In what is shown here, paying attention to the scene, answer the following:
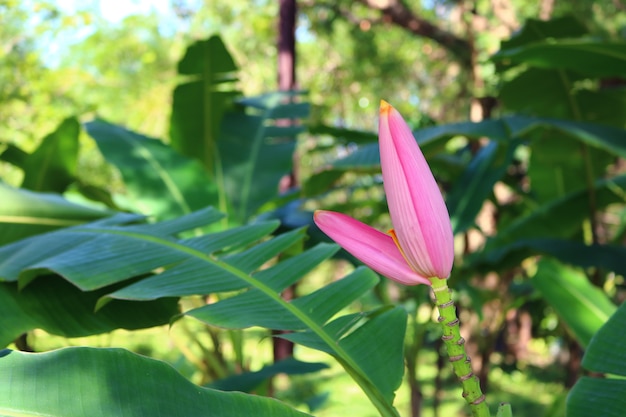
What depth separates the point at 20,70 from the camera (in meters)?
3.99

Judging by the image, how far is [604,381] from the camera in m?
0.71

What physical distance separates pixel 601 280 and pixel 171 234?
110 cm

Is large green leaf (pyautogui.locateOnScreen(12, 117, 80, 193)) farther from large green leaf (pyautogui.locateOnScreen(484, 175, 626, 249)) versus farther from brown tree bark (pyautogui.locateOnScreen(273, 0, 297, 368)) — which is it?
brown tree bark (pyautogui.locateOnScreen(273, 0, 297, 368))

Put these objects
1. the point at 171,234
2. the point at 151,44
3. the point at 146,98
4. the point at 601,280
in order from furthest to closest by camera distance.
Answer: the point at 151,44, the point at 146,98, the point at 601,280, the point at 171,234

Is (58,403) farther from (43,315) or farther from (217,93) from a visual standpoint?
(217,93)

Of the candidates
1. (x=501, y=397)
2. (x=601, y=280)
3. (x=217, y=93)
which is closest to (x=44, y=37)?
(x=217, y=93)

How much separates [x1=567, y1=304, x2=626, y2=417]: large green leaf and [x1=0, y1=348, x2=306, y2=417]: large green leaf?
11.3 inches

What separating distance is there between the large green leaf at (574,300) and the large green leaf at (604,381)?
0.44m

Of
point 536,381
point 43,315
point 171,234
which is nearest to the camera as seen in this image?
point 43,315

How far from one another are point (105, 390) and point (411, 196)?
296 mm

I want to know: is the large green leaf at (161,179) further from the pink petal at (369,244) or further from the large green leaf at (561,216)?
the pink petal at (369,244)

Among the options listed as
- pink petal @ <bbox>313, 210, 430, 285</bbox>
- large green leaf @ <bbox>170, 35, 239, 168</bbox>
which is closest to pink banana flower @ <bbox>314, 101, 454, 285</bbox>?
pink petal @ <bbox>313, 210, 430, 285</bbox>

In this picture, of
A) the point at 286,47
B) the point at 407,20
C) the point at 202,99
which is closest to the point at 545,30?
the point at 202,99

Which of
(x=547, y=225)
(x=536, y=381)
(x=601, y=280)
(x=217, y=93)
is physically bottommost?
(x=536, y=381)
